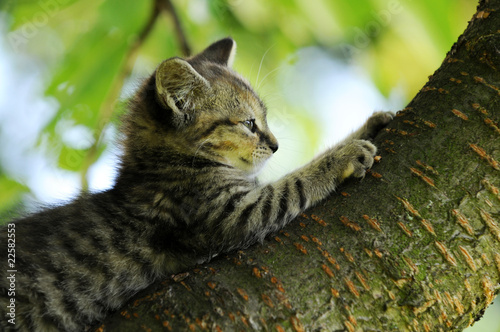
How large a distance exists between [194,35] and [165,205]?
5.25 ft

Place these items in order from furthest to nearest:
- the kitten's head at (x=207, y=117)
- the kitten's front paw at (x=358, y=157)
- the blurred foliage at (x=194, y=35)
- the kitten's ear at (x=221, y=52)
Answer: the kitten's ear at (x=221, y=52) < the blurred foliage at (x=194, y=35) < the kitten's head at (x=207, y=117) < the kitten's front paw at (x=358, y=157)

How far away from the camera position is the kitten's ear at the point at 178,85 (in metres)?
2.49

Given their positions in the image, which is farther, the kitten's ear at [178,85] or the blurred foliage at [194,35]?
the blurred foliage at [194,35]

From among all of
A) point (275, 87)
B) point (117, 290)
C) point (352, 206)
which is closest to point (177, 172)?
point (117, 290)

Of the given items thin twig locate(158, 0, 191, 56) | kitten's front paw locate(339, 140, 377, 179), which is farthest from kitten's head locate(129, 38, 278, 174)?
kitten's front paw locate(339, 140, 377, 179)

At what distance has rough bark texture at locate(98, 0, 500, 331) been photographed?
1564 mm

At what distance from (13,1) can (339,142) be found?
2.14 m

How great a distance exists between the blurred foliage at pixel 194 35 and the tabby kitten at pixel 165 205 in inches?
17.1

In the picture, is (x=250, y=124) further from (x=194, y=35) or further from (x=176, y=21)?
(x=194, y=35)

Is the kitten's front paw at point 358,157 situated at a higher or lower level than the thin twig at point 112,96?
higher

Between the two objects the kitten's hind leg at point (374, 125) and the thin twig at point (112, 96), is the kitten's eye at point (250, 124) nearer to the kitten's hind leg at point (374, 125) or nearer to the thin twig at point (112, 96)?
the kitten's hind leg at point (374, 125)

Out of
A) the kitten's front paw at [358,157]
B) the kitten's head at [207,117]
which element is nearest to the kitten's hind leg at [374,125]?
the kitten's front paw at [358,157]

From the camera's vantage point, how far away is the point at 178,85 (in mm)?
2600

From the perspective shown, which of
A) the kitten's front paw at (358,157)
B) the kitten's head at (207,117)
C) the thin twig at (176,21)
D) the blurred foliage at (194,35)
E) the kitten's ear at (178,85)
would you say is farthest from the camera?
the thin twig at (176,21)
